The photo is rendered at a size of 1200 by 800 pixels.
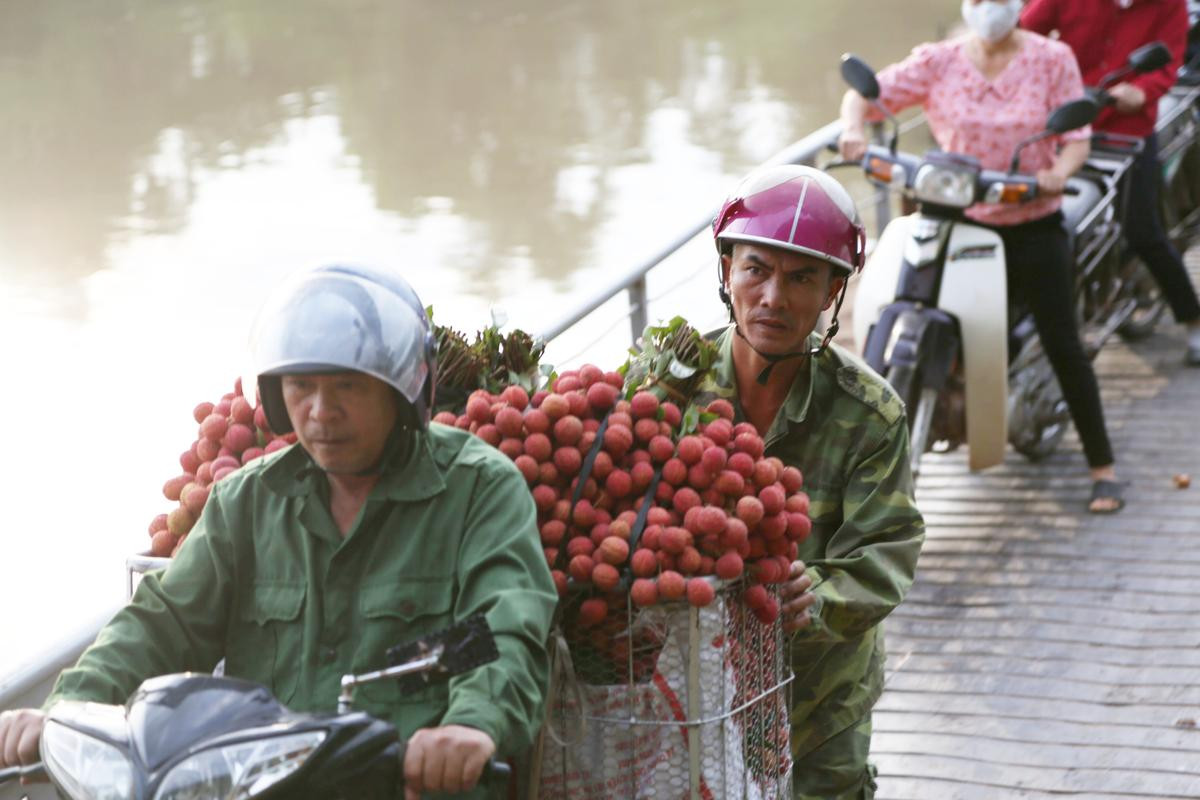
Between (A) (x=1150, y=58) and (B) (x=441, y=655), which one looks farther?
(A) (x=1150, y=58)

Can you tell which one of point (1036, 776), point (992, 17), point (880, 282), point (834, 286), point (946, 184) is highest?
point (992, 17)

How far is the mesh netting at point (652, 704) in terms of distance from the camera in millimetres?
2238

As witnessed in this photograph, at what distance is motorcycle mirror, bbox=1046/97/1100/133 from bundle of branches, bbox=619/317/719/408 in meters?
2.63

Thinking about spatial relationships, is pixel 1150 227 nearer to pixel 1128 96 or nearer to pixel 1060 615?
pixel 1128 96

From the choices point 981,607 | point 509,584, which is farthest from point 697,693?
point 981,607

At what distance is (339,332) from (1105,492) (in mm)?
4289

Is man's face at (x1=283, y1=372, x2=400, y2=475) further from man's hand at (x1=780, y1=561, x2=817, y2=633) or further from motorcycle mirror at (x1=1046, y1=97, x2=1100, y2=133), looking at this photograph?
motorcycle mirror at (x1=1046, y1=97, x2=1100, y2=133)

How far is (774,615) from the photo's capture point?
7.75ft

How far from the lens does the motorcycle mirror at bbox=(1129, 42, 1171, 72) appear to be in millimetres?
5555

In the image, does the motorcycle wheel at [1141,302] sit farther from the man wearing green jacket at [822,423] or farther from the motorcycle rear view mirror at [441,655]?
the motorcycle rear view mirror at [441,655]

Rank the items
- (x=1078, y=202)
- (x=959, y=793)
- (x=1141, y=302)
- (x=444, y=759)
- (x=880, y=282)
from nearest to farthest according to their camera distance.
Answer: (x=444, y=759) < (x=959, y=793) < (x=880, y=282) < (x=1078, y=202) < (x=1141, y=302)

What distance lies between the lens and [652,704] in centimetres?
226

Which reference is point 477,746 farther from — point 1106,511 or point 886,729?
point 1106,511

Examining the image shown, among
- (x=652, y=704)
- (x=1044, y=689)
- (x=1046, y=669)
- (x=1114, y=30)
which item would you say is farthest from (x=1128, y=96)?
(x=652, y=704)
